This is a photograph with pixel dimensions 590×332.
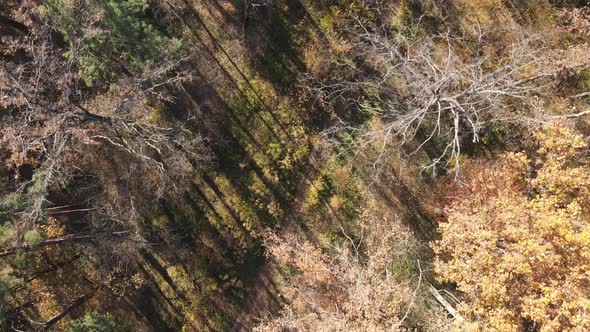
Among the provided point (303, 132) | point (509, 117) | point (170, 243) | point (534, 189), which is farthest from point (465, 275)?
point (170, 243)

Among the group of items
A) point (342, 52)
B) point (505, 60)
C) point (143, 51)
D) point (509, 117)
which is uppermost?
point (143, 51)

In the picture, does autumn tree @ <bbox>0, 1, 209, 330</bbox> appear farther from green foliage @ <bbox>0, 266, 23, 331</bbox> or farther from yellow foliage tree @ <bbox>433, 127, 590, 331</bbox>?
yellow foliage tree @ <bbox>433, 127, 590, 331</bbox>

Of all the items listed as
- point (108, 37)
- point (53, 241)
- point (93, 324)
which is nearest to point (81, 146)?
point (53, 241)

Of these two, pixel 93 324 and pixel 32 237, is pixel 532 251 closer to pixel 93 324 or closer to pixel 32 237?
pixel 93 324

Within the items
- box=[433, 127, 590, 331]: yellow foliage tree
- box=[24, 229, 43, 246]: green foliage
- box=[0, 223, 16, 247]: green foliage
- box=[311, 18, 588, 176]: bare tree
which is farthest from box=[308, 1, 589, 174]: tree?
box=[0, 223, 16, 247]: green foliage

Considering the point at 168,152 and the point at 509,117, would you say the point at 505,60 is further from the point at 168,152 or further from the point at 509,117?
the point at 168,152

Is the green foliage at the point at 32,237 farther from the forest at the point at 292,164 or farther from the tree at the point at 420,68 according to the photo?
the tree at the point at 420,68
